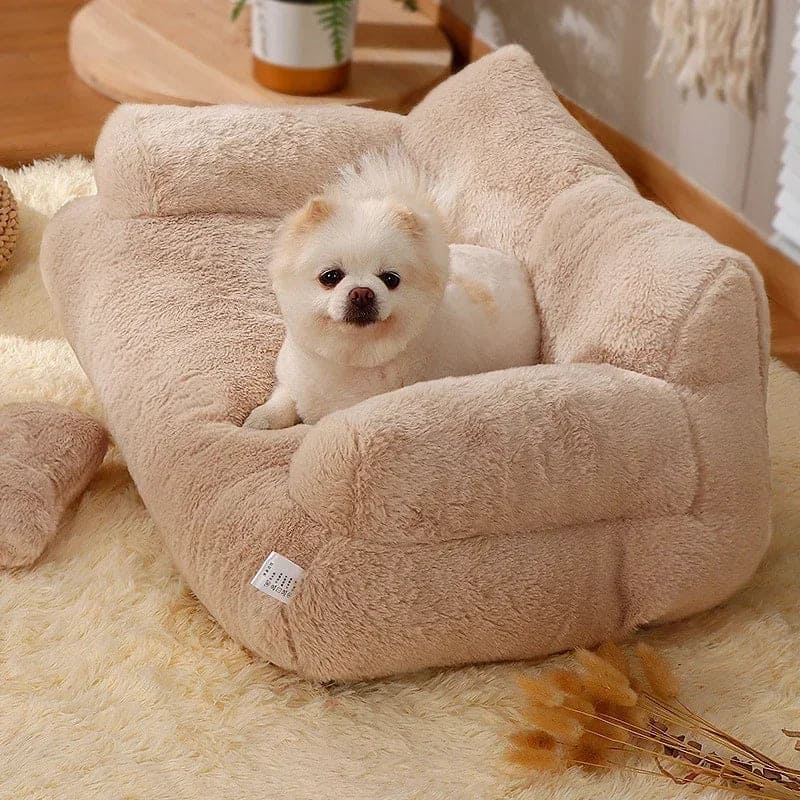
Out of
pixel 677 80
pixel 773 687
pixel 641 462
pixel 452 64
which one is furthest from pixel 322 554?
pixel 452 64

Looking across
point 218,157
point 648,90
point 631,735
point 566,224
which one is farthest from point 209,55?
point 631,735

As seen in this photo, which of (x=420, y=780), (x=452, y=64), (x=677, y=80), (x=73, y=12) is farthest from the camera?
(x=73, y=12)

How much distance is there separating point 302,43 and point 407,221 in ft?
Answer: 4.56

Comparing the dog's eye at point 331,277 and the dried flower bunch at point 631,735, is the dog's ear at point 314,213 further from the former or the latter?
the dried flower bunch at point 631,735

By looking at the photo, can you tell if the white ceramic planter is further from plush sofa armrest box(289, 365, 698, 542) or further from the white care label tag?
the white care label tag

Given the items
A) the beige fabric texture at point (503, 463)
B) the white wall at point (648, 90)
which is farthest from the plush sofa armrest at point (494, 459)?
the white wall at point (648, 90)

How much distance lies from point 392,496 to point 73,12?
2.51 metres

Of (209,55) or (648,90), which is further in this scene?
(209,55)

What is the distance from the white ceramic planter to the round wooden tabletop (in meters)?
0.03

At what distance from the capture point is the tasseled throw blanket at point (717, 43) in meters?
2.04

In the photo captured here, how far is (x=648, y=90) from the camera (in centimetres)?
243

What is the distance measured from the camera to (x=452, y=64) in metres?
3.03

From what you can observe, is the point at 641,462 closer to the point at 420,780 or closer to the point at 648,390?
the point at 648,390

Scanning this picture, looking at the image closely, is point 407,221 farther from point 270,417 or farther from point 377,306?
point 270,417
